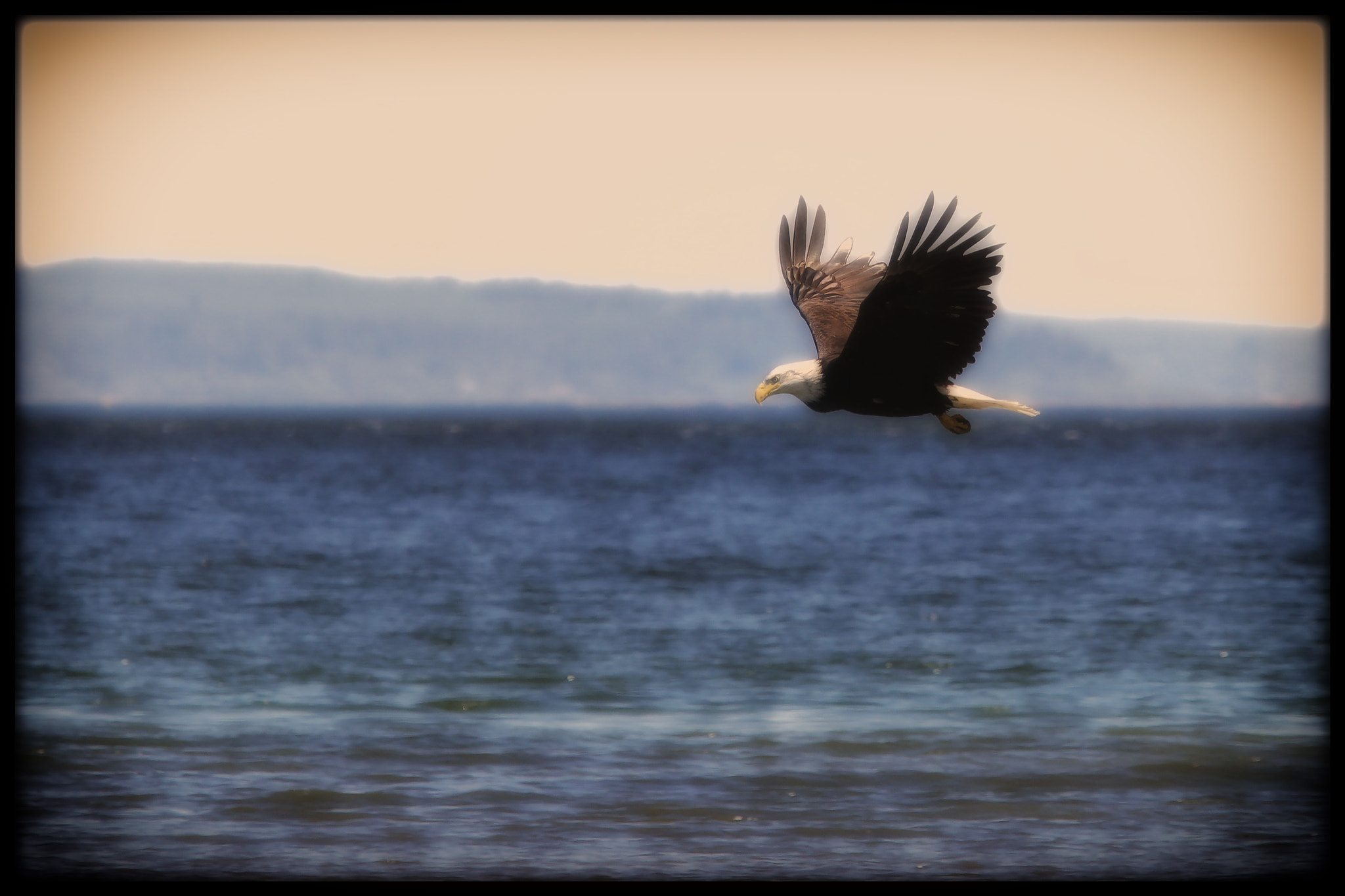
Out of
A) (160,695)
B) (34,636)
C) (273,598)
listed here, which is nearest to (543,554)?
(273,598)

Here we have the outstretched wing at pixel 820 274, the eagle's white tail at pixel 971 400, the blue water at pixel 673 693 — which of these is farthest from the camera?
the blue water at pixel 673 693

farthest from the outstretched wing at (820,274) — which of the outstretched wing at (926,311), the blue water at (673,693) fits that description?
the blue water at (673,693)

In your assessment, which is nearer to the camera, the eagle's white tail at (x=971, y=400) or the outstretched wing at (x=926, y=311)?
the eagle's white tail at (x=971, y=400)

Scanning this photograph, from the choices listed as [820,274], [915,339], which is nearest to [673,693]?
[820,274]

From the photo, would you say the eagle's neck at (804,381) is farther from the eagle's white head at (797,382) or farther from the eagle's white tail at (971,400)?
the eagle's white tail at (971,400)

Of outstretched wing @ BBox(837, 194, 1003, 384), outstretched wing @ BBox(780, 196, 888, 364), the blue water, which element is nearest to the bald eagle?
outstretched wing @ BBox(837, 194, 1003, 384)

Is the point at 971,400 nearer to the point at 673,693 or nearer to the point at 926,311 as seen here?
the point at 926,311
